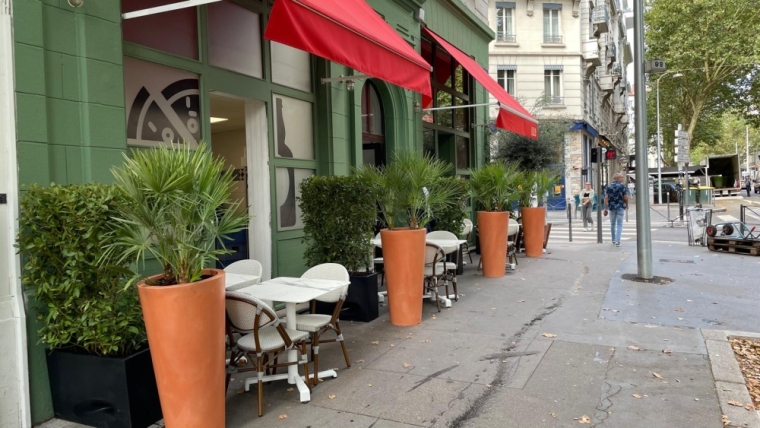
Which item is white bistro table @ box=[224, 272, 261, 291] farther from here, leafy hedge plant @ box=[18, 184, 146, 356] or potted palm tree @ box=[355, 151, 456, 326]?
potted palm tree @ box=[355, 151, 456, 326]

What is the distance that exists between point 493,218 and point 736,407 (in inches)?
201

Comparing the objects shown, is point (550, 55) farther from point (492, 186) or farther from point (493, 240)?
point (493, 240)

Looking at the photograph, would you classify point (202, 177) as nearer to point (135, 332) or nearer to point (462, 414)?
point (135, 332)

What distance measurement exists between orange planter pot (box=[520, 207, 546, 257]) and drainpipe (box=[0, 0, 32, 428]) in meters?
9.36

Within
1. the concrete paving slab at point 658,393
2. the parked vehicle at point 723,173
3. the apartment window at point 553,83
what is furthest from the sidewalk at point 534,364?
the parked vehicle at point 723,173

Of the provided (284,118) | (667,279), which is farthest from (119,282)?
(667,279)

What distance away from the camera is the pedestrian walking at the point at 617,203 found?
1356 cm

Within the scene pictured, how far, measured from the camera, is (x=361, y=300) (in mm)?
6395

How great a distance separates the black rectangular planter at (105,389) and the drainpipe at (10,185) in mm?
181

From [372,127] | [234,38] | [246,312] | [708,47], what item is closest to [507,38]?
[708,47]

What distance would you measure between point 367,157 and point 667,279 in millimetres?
5494

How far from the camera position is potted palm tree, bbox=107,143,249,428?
3117mm

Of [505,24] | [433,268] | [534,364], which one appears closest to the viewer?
[534,364]

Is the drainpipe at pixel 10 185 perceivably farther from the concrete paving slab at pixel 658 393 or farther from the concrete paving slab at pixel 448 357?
the concrete paving slab at pixel 658 393
